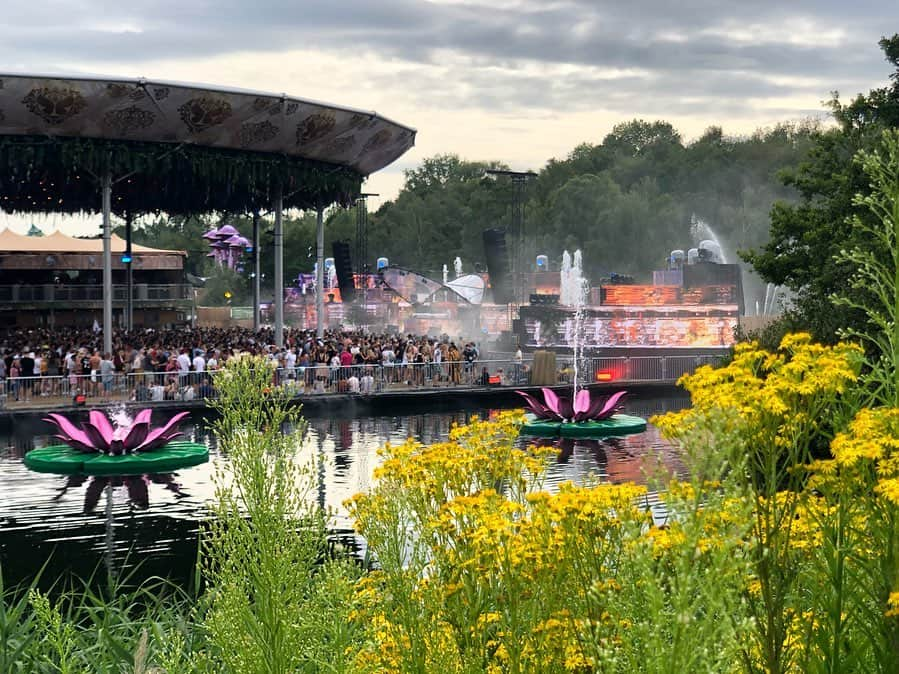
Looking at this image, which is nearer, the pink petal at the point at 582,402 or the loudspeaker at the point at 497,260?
the pink petal at the point at 582,402

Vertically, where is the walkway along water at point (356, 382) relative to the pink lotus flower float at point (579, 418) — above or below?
above

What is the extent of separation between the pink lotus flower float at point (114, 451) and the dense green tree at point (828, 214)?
12.8 m

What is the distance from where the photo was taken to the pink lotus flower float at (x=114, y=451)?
2405 cm

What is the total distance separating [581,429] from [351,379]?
7945 millimetres

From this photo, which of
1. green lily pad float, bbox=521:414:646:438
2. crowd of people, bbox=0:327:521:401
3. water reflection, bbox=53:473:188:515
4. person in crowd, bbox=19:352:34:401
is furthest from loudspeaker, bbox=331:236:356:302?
water reflection, bbox=53:473:188:515

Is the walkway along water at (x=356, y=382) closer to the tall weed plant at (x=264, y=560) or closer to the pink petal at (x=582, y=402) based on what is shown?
the pink petal at (x=582, y=402)

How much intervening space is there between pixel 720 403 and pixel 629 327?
4441 cm

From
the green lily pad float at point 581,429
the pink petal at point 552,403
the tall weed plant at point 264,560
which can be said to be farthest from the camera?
the pink petal at point 552,403

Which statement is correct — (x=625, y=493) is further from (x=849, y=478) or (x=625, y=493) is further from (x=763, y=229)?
(x=763, y=229)

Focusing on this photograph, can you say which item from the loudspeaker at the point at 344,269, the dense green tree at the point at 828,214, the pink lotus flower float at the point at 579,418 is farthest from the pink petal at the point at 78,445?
the loudspeaker at the point at 344,269

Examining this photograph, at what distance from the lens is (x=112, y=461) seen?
24172 mm

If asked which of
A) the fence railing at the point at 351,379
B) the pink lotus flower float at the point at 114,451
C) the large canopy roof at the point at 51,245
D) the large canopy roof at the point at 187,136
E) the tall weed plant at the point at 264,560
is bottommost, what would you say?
the pink lotus flower float at the point at 114,451

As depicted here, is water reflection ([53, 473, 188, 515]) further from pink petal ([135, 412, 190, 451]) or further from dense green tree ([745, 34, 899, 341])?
dense green tree ([745, 34, 899, 341])

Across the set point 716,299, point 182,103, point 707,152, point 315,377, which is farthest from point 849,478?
point 707,152
